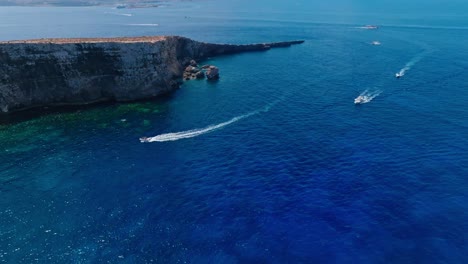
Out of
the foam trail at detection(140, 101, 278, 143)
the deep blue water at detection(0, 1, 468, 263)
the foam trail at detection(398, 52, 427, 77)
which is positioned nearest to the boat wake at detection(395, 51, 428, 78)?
the foam trail at detection(398, 52, 427, 77)

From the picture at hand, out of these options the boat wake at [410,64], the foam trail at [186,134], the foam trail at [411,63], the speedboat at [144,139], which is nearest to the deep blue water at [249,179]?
the foam trail at [186,134]

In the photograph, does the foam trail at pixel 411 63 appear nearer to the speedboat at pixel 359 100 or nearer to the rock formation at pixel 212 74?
the speedboat at pixel 359 100

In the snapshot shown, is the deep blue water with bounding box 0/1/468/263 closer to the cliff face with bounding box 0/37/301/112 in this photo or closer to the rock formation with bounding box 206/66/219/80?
the cliff face with bounding box 0/37/301/112

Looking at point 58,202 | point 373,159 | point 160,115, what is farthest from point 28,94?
point 373,159

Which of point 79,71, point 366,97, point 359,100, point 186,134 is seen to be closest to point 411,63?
point 366,97

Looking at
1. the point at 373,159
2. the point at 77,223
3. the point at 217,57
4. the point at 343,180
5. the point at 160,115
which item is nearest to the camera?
the point at 77,223

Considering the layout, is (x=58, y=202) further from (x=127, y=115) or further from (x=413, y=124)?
(x=413, y=124)
